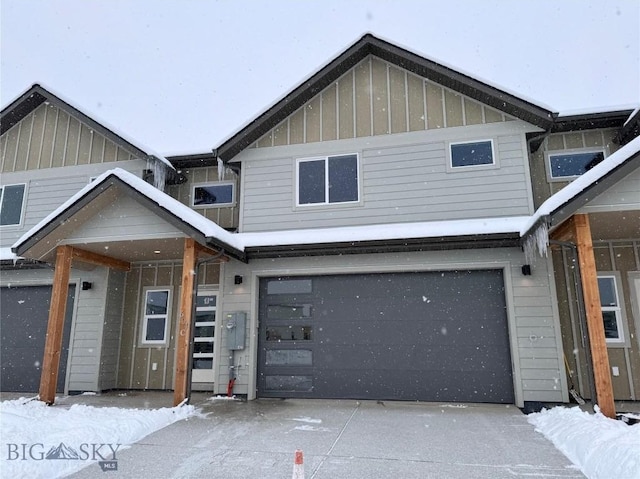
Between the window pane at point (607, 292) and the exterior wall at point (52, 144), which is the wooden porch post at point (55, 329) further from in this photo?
the window pane at point (607, 292)

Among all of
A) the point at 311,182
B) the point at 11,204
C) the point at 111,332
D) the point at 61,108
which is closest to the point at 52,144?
Result: the point at 61,108

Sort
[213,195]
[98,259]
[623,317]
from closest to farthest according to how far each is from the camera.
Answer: [623,317] < [98,259] < [213,195]

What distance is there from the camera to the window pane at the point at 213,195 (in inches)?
390

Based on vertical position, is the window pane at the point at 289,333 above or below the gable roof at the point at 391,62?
below

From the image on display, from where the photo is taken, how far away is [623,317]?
731 cm

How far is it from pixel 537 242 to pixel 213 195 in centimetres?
670

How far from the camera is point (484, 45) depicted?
93188 millimetres

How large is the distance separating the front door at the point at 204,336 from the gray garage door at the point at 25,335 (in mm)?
2716

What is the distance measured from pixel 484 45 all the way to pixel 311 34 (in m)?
41.5

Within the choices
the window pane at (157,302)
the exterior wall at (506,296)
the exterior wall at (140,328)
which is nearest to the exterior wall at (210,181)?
the exterior wall at (140,328)

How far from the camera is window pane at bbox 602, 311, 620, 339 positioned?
7.29m

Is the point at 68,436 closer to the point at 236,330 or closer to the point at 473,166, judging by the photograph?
the point at 236,330

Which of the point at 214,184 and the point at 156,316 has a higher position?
the point at 214,184

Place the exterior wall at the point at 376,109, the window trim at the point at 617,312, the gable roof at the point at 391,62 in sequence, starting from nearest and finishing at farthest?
1. the window trim at the point at 617,312
2. the gable roof at the point at 391,62
3. the exterior wall at the point at 376,109
